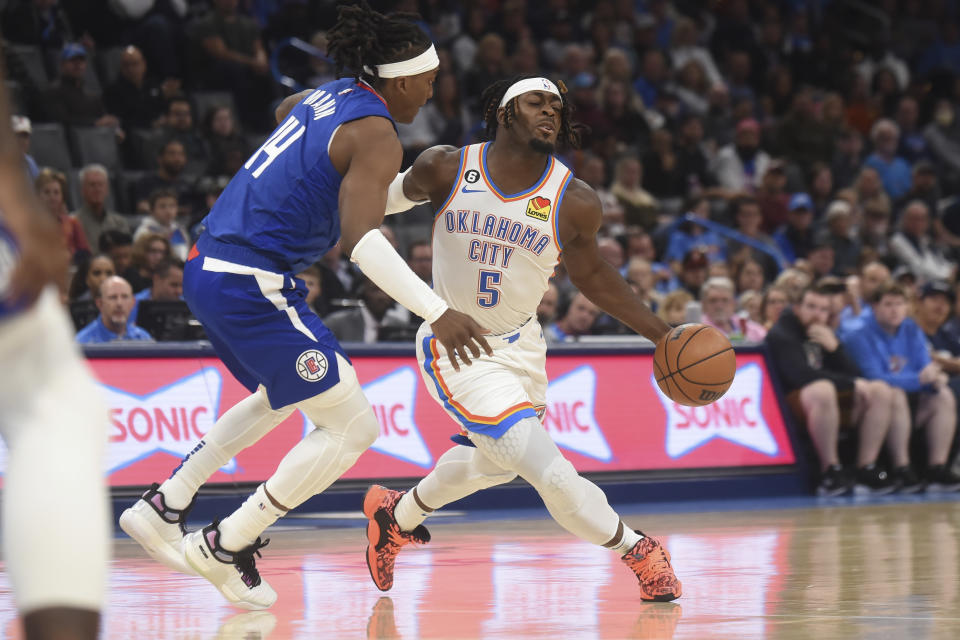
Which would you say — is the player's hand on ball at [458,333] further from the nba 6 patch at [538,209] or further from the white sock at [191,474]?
the white sock at [191,474]

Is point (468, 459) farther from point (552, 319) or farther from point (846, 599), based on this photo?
point (552, 319)

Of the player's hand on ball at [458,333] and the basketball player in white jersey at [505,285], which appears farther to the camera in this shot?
the basketball player in white jersey at [505,285]

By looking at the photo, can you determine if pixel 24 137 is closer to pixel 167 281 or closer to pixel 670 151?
pixel 167 281

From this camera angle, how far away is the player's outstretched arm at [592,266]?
5.77 meters

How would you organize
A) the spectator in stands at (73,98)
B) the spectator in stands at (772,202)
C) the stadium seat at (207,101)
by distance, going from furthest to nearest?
1. the spectator in stands at (772,202)
2. the stadium seat at (207,101)
3. the spectator in stands at (73,98)

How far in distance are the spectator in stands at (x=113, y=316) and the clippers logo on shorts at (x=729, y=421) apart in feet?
12.1

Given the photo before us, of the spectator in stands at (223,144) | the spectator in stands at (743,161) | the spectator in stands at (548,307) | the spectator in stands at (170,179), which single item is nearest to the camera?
the spectator in stands at (548,307)

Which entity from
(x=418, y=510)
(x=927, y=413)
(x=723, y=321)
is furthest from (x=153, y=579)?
(x=927, y=413)

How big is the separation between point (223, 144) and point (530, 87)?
7.55 metres

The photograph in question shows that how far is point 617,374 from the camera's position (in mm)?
10391

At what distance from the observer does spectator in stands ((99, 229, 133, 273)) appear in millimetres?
10875

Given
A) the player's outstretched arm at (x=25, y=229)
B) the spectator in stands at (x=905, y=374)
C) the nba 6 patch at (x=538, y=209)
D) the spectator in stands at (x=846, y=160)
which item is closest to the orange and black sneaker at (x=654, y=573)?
the nba 6 patch at (x=538, y=209)

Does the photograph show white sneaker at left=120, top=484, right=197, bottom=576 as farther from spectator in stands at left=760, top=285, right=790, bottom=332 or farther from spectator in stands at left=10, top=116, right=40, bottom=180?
spectator in stands at left=760, top=285, right=790, bottom=332

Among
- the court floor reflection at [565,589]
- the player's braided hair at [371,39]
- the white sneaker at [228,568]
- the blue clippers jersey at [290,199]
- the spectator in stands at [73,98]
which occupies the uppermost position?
the spectator in stands at [73,98]
